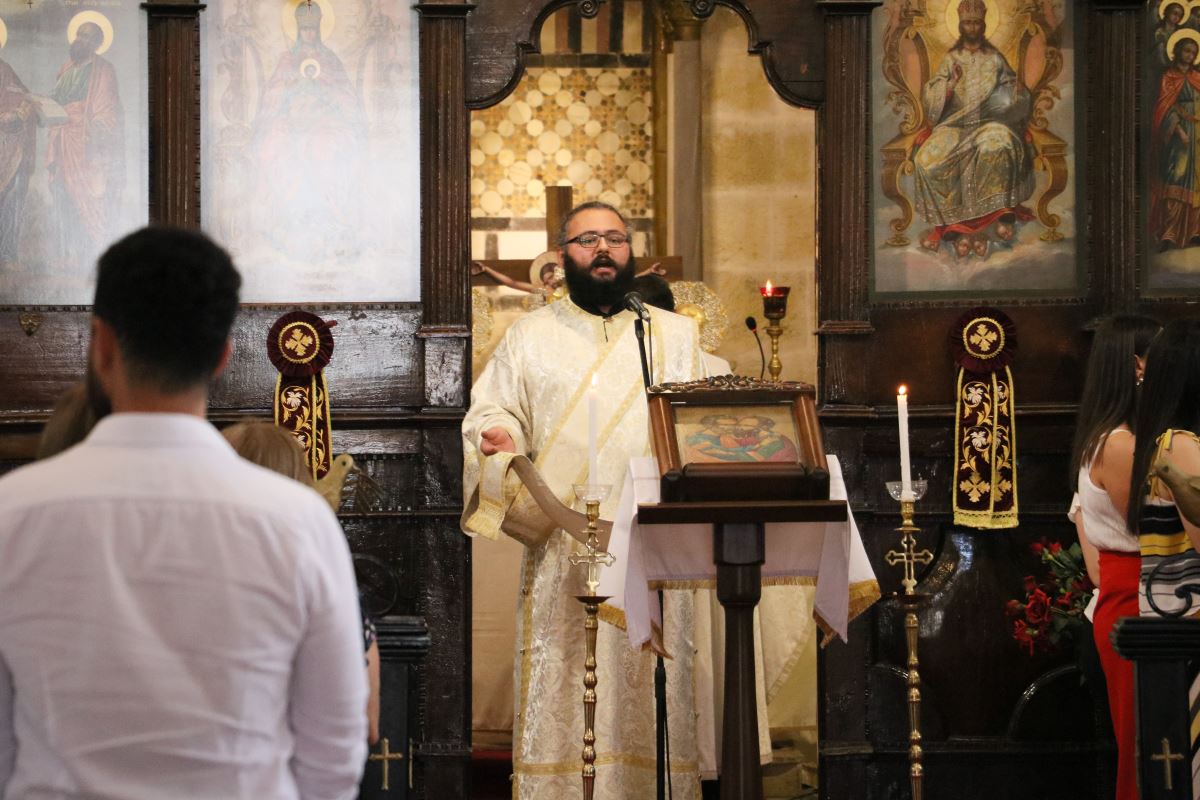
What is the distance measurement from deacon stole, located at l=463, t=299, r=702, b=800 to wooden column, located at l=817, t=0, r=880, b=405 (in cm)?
72

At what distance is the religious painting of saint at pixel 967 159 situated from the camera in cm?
680

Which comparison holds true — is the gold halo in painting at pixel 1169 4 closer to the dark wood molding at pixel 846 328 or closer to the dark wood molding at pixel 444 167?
the dark wood molding at pixel 846 328

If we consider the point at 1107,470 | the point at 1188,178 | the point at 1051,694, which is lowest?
the point at 1051,694

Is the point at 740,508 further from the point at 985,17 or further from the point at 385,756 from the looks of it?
the point at 985,17

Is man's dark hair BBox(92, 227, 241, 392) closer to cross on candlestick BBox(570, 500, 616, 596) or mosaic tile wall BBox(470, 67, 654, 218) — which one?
cross on candlestick BBox(570, 500, 616, 596)

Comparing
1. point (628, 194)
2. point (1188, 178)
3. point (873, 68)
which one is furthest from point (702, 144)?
point (1188, 178)

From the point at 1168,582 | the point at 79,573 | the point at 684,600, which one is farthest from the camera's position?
the point at 684,600

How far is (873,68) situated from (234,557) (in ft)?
16.8

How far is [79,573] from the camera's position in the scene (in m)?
2.19

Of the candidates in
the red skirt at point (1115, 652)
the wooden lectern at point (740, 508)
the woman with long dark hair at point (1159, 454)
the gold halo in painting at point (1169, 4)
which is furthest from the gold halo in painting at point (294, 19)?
the red skirt at point (1115, 652)

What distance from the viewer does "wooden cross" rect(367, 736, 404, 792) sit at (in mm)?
4027

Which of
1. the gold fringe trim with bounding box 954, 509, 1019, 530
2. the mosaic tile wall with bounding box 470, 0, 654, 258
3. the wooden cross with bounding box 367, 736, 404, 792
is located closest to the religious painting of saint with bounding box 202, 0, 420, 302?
the gold fringe trim with bounding box 954, 509, 1019, 530

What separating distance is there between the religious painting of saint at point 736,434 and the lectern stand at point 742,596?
0.15 m

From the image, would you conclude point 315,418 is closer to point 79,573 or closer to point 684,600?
point 684,600
